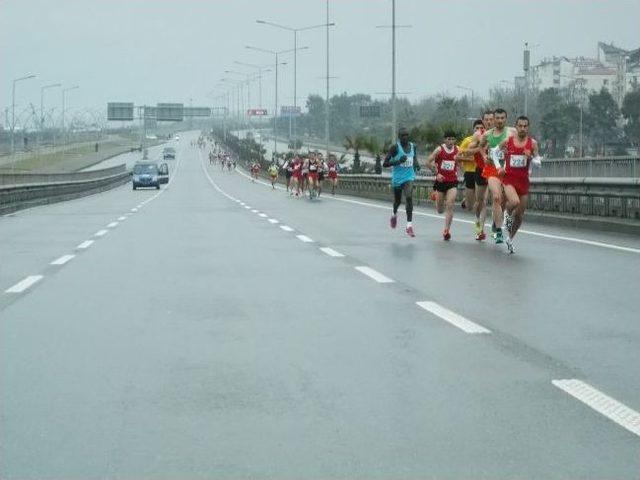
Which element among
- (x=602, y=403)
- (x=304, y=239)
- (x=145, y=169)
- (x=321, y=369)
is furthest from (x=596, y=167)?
(x=602, y=403)

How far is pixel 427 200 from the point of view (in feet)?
129

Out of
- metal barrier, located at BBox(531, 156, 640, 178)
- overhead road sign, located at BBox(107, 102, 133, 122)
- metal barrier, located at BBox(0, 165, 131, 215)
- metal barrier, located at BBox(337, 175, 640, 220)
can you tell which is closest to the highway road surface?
metal barrier, located at BBox(337, 175, 640, 220)

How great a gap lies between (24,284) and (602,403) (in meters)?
7.97

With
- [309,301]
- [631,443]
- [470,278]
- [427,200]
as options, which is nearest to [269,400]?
[631,443]

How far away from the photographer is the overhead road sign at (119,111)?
6319 inches

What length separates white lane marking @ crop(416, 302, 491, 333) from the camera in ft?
31.7

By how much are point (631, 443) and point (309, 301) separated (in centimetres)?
587

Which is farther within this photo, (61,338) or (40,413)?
(61,338)

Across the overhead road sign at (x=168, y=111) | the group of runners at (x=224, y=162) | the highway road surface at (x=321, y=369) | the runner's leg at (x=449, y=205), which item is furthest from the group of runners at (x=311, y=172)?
the overhead road sign at (x=168, y=111)

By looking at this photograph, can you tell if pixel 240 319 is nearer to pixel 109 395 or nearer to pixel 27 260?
pixel 109 395

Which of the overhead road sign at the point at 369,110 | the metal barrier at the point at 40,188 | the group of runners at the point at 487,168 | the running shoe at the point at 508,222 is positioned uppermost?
the overhead road sign at the point at 369,110

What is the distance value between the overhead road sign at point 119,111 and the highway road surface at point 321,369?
5771 inches

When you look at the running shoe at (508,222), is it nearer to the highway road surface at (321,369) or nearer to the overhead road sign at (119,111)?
the highway road surface at (321,369)

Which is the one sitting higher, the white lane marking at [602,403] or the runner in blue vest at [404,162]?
the runner in blue vest at [404,162]
